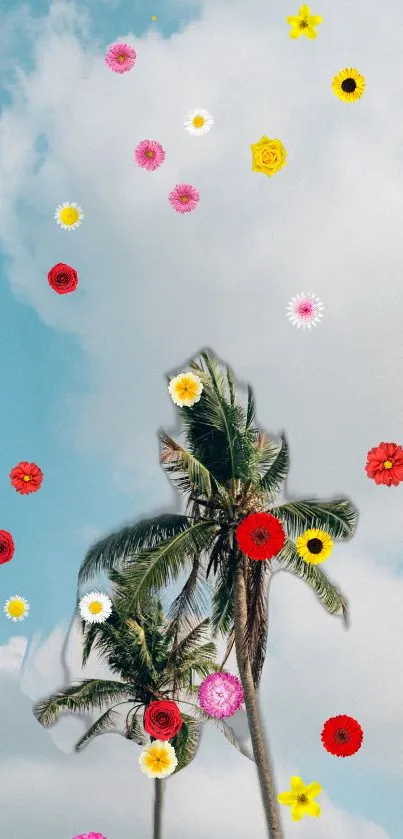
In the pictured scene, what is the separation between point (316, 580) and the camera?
58.4 feet

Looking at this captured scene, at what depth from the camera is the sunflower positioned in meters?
12.5

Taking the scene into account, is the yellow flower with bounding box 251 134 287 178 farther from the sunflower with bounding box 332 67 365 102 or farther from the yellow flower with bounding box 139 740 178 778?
the yellow flower with bounding box 139 740 178 778

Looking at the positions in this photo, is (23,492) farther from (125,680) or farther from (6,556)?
(125,680)

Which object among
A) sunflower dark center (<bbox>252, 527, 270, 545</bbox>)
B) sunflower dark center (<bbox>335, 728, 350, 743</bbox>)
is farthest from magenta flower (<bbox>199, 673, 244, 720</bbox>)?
sunflower dark center (<bbox>335, 728, 350, 743</bbox>)

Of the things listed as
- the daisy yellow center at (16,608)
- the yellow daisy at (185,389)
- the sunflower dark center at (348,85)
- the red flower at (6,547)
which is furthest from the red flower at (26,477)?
the sunflower dark center at (348,85)

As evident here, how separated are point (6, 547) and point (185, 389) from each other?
4145 mm

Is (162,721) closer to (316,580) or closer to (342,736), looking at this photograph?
(342,736)

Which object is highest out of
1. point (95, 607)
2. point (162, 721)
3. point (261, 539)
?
point (261, 539)

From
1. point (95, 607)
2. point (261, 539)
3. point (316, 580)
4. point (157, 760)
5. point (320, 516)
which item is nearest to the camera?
point (157, 760)

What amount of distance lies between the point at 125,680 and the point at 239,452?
20.4 ft

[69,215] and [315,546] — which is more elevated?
[69,215]

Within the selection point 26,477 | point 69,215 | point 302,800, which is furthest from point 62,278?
point 302,800

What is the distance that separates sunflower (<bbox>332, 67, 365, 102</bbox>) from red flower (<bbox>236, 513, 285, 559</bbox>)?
5.98 m

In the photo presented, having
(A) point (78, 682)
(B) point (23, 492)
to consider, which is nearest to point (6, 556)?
→ (B) point (23, 492)
